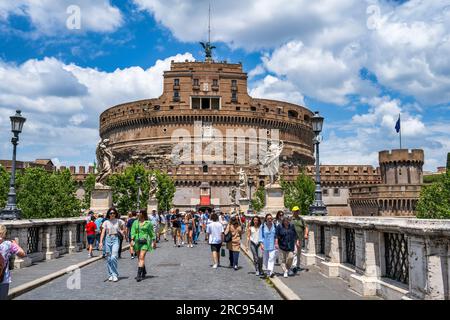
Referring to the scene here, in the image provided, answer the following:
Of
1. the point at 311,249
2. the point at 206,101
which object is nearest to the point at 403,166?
the point at 206,101

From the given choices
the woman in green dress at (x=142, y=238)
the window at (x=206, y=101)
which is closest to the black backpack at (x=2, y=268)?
the woman in green dress at (x=142, y=238)

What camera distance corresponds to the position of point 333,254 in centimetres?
957

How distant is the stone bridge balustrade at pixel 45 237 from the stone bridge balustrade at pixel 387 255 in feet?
22.5

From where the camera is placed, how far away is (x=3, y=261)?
538cm

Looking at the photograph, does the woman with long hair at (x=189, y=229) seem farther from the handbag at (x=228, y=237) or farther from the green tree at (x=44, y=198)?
the green tree at (x=44, y=198)

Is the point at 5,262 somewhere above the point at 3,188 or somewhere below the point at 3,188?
below

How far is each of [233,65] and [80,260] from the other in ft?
230

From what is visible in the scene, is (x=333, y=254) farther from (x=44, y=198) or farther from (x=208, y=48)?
(x=208, y=48)

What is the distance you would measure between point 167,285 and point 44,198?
3334 centimetres

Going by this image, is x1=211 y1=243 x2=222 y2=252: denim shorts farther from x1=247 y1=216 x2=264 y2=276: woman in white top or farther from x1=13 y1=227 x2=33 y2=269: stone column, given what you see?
x1=13 y1=227 x2=33 y2=269: stone column

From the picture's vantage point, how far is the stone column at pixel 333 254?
935 centimetres

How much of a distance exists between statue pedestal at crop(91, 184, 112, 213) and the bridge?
5759mm

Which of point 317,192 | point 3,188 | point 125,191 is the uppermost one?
point 3,188
